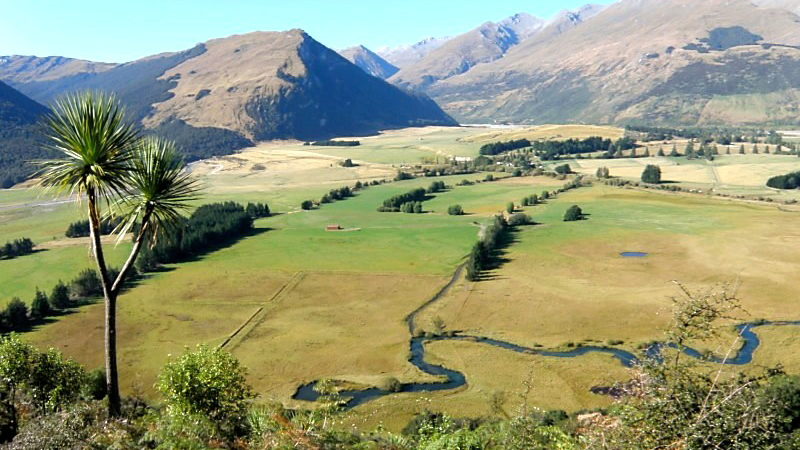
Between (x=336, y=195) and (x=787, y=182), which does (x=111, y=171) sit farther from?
(x=787, y=182)

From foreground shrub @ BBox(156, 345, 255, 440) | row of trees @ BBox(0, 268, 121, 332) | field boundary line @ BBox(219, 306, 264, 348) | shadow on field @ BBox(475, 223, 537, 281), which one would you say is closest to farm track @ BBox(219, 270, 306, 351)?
field boundary line @ BBox(219, 306, 264, 348)

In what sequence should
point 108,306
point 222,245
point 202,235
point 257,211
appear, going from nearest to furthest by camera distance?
1. point 108,306
2. point 202,235
3. point 222,245
4. point 257,211

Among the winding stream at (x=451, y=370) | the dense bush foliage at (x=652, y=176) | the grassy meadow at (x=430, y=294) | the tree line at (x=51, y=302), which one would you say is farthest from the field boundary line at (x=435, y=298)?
the dense bush foliage at (x=652, y=176)

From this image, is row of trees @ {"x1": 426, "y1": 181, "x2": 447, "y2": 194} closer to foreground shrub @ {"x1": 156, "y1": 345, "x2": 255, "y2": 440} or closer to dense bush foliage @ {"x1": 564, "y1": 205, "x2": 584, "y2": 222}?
dense bush foliage @ {"x1": 564, "y1": 205, "x2": 584, "y2": 222}

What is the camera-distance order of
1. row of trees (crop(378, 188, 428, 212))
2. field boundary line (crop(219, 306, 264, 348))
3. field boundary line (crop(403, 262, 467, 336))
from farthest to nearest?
row of trees (crop(378, 188, 428, 212)) < field boundary line (crop(403, 262, 467, 336)) < field boundary line (crop(219, 306, 264, 348))

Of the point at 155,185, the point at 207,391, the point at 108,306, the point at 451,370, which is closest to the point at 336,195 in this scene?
the point at 451,370
